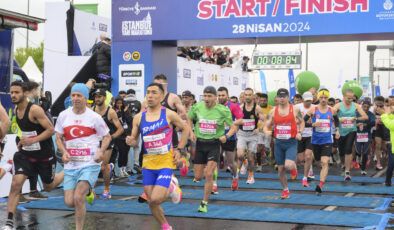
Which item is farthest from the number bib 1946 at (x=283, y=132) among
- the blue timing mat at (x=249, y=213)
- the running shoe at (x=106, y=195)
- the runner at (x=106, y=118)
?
the running shoe at (x=106, y=195)

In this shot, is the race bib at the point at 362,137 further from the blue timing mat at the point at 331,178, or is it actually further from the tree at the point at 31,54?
the tree at the point at 31,54

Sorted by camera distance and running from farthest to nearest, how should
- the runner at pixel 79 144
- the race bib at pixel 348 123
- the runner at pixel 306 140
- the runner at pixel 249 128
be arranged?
the race bib at pixel 348 123 < the runner at pixel 249 128 < the runner at pixel 306 140 < the runner at pixel 79 144

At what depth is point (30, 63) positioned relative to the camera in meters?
30.0

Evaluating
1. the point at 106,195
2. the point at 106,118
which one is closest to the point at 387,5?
the point at 106,118

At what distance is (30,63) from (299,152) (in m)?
19.6

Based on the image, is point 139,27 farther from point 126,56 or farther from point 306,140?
point 306,140

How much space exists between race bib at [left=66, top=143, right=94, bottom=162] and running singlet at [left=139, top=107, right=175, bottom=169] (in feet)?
2.34

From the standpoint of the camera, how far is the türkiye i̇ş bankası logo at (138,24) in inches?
714

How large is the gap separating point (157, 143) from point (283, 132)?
4.14m

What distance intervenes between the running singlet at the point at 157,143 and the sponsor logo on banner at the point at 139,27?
1134cm

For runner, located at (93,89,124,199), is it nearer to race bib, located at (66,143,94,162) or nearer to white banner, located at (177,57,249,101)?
race bib, located at (66,143,94,162)

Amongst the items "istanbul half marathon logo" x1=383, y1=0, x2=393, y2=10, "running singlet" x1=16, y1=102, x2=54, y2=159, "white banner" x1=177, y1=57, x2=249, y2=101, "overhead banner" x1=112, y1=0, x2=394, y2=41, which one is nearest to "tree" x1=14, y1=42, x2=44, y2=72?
"white banner" x1=177, y1=57, x2=249, y2=101

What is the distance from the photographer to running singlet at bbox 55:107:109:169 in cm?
699

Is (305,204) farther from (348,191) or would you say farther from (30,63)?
(30,63)
